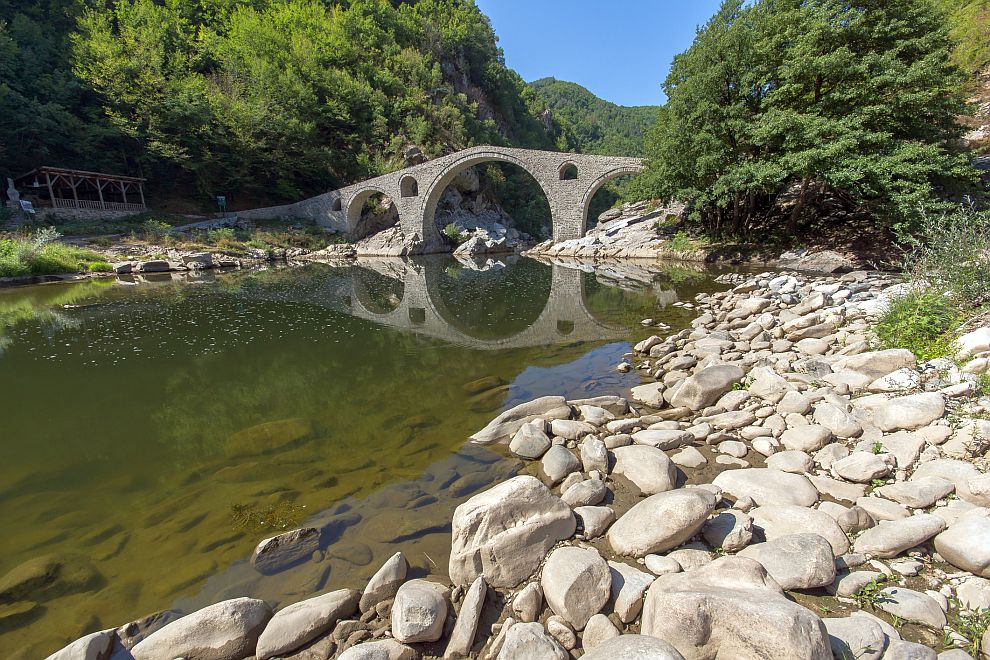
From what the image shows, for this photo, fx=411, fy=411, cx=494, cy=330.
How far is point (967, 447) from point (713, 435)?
1.52m

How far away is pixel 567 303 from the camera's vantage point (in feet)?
37.8

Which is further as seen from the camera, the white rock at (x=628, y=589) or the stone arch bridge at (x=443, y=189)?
the stone arch bridge at (x=443, y=189)

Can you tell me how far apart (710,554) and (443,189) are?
3318cm

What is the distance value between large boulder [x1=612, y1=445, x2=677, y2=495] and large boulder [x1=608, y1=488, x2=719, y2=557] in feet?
1.55

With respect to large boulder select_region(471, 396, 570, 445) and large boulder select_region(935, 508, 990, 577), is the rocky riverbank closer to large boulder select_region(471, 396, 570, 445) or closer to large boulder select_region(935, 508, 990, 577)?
large boulder select_region(935, 508, 990, 577)

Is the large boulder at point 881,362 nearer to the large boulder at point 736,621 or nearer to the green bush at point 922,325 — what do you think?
the green bush at point 922,325

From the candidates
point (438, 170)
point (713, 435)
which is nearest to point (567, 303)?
point (713, 435)

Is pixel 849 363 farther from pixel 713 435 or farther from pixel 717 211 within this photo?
pixel 717 211

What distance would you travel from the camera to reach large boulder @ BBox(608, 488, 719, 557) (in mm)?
2412

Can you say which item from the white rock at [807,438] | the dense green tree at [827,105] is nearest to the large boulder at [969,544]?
the white rock at [807,438]

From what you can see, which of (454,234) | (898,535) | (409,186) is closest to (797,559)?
(898,535)

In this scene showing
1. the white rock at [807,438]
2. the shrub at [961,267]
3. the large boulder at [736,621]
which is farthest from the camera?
the shrub at [961,267]

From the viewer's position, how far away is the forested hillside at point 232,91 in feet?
94.0

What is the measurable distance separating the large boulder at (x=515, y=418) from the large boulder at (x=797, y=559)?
7.48 feet
